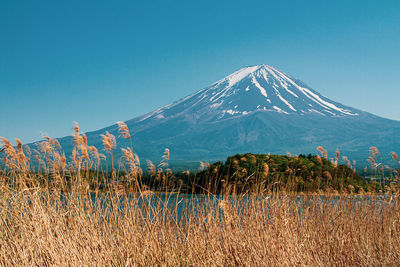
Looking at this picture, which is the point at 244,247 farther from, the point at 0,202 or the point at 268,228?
the point at 0,202

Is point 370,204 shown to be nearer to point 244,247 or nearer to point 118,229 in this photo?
point 244,247

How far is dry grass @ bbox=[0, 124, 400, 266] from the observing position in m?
3.97

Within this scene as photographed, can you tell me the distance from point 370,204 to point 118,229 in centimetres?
413

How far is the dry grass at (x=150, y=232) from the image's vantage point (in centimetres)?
397

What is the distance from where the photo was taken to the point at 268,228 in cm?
460

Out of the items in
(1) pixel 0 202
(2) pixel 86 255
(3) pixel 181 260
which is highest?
(1) pixel 0 202

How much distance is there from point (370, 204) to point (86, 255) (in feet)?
15.0

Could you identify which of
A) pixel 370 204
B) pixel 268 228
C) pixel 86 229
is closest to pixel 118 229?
pixel 86 229

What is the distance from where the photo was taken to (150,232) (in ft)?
13.9

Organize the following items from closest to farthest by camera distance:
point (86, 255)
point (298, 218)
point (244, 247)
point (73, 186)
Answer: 1. point (86, 255)
2. point (244, 247)
3. point (73, 186)
4. point (298, 218)

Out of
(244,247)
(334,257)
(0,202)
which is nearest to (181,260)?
(244,247)

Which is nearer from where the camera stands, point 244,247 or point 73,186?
point 244,247

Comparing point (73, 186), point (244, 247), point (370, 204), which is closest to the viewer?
point (244, 247)

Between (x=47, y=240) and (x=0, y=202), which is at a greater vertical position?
(x=0, y=202)
